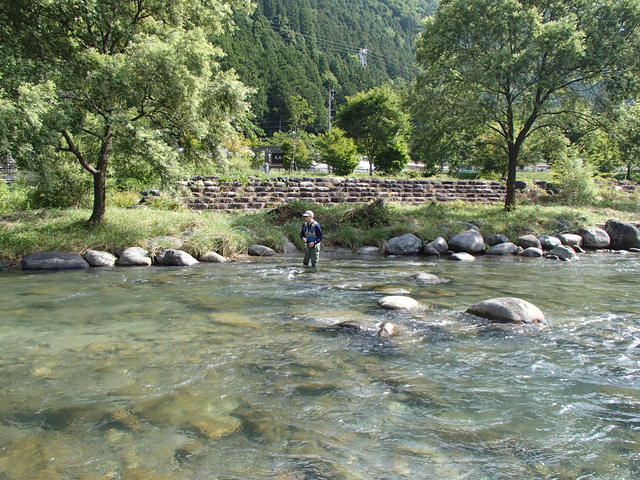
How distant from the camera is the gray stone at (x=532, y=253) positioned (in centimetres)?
1560

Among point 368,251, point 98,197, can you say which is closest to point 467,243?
point 368,251

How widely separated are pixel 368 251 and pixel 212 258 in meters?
5.13

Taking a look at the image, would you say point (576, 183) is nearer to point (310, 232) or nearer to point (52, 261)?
point (310, 232)

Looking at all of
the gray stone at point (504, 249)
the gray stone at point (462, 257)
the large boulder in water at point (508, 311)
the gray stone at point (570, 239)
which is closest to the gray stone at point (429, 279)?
the large boulder in water at point (508, 311)

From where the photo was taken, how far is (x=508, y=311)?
24.0 feet

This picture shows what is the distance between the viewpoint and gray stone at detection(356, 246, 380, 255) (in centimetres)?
1579

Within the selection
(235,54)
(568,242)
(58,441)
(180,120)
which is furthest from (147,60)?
(235,54)

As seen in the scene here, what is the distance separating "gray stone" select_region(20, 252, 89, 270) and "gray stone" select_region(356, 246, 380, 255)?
26.0 ft

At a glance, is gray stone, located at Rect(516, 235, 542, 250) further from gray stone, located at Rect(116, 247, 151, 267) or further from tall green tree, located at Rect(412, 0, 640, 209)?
gray stone, located at Rect(116, 247, 151, 267)

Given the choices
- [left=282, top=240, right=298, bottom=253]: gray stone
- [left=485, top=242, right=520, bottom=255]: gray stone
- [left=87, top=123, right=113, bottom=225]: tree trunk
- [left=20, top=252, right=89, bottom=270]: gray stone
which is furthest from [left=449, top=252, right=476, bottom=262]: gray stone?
[left=87, top=123, right=113, bottom=225]: tree trunk

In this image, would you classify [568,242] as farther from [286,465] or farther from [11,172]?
[11,172]

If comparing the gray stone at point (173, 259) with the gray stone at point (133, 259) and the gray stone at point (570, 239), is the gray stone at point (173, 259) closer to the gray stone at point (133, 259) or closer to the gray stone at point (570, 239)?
the gray stone at point (133, 259)

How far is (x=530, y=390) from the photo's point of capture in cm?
488

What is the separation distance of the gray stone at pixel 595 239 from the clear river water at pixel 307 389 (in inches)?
388
